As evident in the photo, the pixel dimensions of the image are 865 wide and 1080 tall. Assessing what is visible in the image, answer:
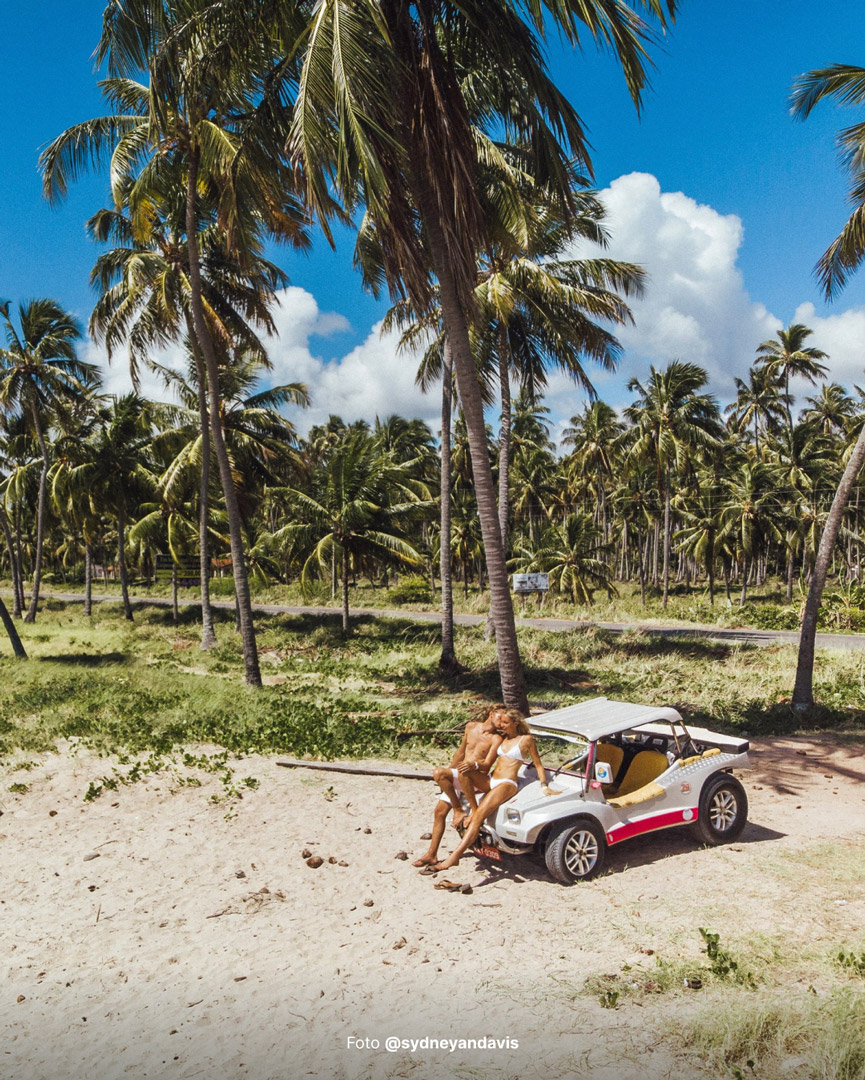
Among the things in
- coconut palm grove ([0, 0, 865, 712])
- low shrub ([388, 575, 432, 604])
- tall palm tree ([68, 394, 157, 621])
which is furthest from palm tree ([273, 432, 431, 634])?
low shrub ([388, 575, 432, 604])

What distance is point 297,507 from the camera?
89.0 feet

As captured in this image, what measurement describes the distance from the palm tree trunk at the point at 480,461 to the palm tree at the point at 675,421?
2678 cm

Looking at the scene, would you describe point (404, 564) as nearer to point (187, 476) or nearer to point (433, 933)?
point (187, 476)

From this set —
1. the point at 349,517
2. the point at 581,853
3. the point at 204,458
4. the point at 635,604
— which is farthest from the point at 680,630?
the point at 581,853

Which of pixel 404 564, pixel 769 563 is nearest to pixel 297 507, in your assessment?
pixel 404 564

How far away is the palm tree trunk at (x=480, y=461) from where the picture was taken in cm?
1177

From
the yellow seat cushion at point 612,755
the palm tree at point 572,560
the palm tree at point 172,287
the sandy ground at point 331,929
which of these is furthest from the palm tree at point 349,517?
the yellow seat cushion at point 612,755

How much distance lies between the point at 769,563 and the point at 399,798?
65807 millimetres

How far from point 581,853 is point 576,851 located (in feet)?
0.21

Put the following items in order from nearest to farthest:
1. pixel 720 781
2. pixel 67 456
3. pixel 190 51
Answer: pixel 720 781, pixel 190 51, pixel 67 456

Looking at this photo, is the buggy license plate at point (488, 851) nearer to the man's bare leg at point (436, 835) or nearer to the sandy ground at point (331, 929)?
the sandy ground at point (331, 929)

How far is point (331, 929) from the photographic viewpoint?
6.39 metres

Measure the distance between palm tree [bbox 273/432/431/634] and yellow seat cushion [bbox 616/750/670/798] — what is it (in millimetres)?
18086

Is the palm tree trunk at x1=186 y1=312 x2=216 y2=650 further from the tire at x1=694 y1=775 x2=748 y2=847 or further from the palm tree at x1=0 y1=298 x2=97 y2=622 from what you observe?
the tire at x1=694 y1=775 x2=748 y2=847
